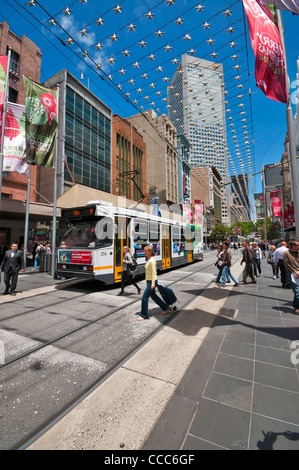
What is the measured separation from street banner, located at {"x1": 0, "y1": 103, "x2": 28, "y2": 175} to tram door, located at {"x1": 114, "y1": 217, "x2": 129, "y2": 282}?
8.50 m

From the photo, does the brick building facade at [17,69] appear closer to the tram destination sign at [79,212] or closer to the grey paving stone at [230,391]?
the tram destination sign at [79,212]

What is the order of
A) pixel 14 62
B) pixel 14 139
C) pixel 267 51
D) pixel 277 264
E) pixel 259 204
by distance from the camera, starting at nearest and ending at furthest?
pixel 267 51 < pixel 277 264 < pixel 14 139 < pixel 14 62 < pixel 259 204

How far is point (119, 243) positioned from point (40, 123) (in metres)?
9.20

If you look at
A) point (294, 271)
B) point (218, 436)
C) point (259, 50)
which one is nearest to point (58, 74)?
point (259, 50)

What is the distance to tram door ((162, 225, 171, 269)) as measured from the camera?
1273 centimetres

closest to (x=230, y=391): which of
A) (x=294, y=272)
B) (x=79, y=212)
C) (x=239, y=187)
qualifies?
(x=294, y=272)

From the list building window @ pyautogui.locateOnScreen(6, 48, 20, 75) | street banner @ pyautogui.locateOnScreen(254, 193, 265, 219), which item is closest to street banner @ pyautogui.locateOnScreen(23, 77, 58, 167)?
building window @ pyautogui.locateOnScreen(6, 48, 20, 75)

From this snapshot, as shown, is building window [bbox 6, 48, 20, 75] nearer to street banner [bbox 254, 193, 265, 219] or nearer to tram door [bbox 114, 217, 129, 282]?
tram door [bbox 114, 217, 129, 282]

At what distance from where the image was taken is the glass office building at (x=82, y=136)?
25.5m

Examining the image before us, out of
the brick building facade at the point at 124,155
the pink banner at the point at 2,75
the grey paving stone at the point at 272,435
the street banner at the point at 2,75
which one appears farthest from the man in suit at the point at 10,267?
the brick building facade at the point at 124,155

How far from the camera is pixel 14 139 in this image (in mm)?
12625

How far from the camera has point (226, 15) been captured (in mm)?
6566

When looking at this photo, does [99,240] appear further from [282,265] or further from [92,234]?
[282,265]

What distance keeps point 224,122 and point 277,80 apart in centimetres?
473
